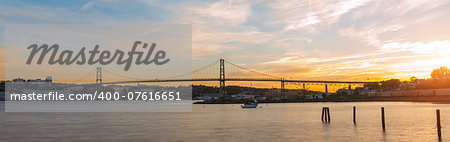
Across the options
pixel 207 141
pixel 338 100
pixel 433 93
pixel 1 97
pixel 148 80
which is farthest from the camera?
pixel 1 97

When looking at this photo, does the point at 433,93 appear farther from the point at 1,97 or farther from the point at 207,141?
the point at 1,97

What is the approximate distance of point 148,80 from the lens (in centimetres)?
12044

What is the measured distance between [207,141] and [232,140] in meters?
1.58

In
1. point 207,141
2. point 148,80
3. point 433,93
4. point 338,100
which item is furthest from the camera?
point 338,100

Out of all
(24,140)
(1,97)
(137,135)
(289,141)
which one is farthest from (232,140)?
(1,97)

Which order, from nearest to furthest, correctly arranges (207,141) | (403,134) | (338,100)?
(207,141) < (403,134) < (338,100)

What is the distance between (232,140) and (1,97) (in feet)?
676

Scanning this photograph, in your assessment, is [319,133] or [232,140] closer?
[232,140]

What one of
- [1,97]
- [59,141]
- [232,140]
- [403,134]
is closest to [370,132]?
[403,134]

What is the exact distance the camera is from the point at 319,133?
29.1 metres

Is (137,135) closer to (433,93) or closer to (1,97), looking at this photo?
(433,93)

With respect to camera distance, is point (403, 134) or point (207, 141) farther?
point (403, 134)

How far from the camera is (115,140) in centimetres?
2553

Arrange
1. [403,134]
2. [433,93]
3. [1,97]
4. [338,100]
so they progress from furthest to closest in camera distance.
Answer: [1,97]
[338,100]
[433,93]
[403,134]
